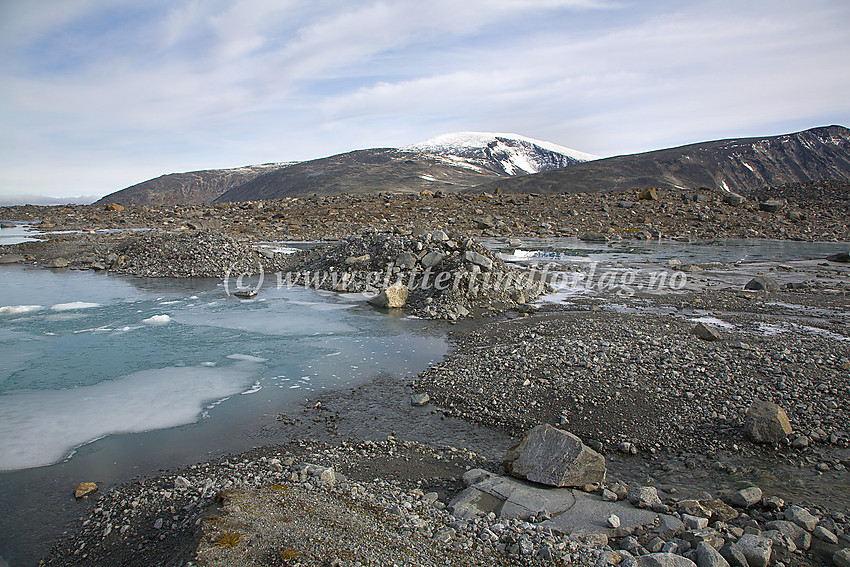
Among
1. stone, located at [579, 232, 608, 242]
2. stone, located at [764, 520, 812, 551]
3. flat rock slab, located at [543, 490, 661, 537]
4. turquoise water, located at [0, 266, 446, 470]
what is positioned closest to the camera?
stone, located at [764, 520, 812, 551]

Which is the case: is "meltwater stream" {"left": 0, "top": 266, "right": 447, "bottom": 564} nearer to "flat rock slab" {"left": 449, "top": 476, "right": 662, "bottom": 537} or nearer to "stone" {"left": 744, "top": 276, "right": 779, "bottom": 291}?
"flat rock slab" {"left": 449, "top": 476, "right": 662, "bottom": 537}

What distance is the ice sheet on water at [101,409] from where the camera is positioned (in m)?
5.54

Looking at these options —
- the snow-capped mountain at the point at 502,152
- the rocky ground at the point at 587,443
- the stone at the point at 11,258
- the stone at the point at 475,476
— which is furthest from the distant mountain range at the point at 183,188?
the stone at the point at 475,476

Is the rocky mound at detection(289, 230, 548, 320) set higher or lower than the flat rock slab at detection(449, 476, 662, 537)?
higher

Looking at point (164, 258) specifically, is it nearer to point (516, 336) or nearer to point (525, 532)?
point (516, 336)

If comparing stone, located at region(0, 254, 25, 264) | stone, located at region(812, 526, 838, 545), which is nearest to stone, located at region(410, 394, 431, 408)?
stone, located at region(812, 526, 838, 545)

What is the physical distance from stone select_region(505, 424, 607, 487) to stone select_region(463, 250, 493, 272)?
8.68 metres

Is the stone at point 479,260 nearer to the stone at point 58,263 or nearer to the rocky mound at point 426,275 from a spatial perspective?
the rocky mound at point 426,275

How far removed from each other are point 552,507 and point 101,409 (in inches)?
230

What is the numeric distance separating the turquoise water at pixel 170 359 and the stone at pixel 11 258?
964 centimetres

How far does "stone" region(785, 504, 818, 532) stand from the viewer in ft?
12.8

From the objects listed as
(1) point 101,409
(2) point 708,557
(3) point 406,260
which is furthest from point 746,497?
(3) point 406,260

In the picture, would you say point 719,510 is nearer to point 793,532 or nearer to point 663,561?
point 793,532

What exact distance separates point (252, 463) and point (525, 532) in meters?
2.89
